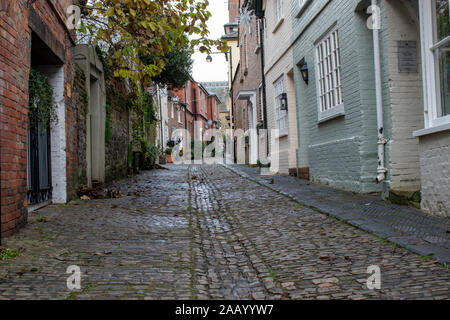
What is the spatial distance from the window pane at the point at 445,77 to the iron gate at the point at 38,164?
5242mm

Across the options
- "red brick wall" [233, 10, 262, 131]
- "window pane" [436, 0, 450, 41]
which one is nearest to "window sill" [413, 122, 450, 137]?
"window pane" [436, 0, 450, 41]

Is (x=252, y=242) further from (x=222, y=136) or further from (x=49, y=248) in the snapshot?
(x=222, y=136)

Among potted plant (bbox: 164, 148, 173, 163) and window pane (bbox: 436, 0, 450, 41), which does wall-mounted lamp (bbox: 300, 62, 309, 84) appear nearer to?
window pane (bbox: 436, 0, 450, 41)

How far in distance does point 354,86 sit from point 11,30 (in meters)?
5.11

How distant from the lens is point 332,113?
26.8 feet

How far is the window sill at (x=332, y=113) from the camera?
7.75m

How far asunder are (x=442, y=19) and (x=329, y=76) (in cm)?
352

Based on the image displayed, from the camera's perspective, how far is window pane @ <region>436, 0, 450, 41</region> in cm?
488

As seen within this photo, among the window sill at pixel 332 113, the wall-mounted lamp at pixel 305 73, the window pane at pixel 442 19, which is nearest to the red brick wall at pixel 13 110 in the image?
the window pane at pixel 442 19

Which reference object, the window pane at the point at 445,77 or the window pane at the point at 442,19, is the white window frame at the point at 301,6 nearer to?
the window pane at the point at 442,19

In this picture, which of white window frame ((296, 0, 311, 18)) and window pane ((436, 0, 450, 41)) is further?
white window frame ((296, 0, 311, 18))

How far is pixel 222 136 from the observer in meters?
48.0

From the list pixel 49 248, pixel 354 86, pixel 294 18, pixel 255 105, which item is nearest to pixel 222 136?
pixel 255 105

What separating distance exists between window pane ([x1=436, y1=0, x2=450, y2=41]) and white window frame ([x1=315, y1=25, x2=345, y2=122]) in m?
2.73
